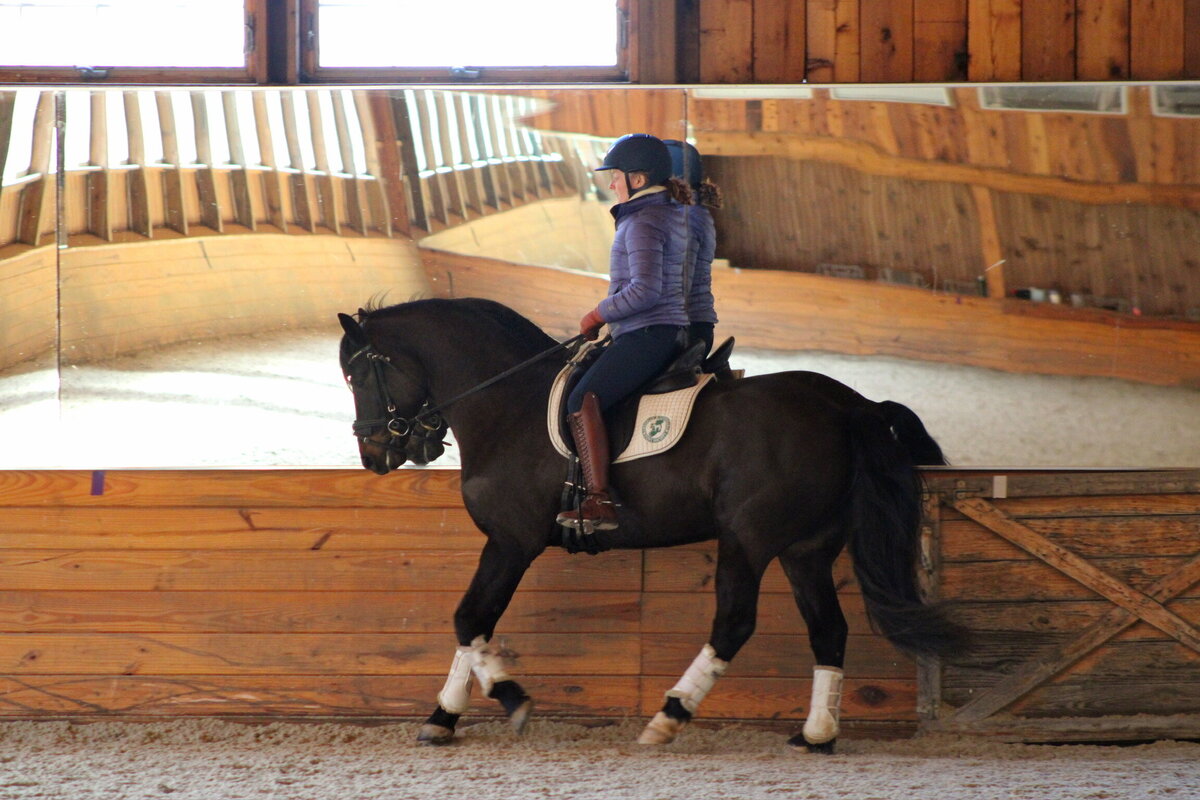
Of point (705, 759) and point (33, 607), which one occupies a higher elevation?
point (33, 607)

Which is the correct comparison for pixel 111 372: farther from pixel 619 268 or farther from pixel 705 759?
pixel 705 759

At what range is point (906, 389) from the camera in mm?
4246

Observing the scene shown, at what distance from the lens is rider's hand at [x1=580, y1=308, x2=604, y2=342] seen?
371 centimetres

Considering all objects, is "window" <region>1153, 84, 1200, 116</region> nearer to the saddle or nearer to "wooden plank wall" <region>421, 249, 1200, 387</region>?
"wooden plank wall" <region>421, 249, 1200, 387</region>

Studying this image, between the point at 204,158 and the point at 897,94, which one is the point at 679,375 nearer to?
the point at 897,94

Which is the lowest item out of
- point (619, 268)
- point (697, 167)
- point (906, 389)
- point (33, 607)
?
point (33, 607)

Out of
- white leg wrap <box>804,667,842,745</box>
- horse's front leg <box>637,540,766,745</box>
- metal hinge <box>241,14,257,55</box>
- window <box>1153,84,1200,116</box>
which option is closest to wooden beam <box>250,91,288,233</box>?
metal hinge <box>241,14,257,55</box>

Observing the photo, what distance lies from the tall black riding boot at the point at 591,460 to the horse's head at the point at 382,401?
1.93ft

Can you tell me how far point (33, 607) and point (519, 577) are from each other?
5.97 feet

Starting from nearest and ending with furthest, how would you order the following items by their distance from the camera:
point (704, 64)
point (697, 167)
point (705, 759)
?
point (705, 759)
point (697, 167)
point (704, 64)

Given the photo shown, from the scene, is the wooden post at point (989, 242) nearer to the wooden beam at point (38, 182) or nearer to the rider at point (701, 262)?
the rider at point (701, 262)

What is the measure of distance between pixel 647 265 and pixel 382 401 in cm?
98

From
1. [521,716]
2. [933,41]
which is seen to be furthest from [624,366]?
[933,41]

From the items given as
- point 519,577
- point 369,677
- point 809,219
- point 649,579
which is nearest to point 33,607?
point 369,677
